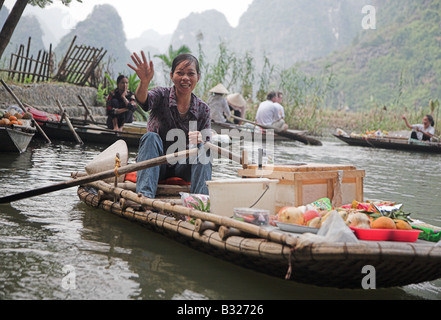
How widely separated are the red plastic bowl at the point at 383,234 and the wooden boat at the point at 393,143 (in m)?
10.7

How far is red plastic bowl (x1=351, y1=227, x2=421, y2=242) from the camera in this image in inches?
101

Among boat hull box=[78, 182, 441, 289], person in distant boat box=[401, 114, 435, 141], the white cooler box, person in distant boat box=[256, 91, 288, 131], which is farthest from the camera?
person in distant boat box=[401, 114, 435, 141]

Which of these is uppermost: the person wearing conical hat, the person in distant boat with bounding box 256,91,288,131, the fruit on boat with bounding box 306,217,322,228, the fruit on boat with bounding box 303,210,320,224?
the person wearing conical hat

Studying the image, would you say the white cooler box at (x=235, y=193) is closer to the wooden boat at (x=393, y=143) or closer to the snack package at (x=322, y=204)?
the snack package at (x=322, y=204)

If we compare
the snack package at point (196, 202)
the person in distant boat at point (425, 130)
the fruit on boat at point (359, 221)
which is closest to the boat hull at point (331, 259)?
the fruit on boat at point (359, 221)

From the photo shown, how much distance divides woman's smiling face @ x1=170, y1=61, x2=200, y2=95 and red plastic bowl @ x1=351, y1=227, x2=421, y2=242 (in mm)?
1904

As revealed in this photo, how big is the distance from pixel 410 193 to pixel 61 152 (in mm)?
5105

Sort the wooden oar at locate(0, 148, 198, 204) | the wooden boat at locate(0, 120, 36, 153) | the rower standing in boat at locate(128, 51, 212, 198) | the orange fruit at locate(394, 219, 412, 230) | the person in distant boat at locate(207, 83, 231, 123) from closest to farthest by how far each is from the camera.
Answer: the orange fruit at locate(394, 219, 412, 230) < the wooden oar at locate(0, 148, 198, 204) < the rower standing in boat at locate(128, 51, 212, 198) < the wooden boat at locate(0, 120, 36, 153) < the person in distant boat at locate(207, 83, 231, 123)

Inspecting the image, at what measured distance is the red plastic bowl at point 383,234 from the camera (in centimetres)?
257

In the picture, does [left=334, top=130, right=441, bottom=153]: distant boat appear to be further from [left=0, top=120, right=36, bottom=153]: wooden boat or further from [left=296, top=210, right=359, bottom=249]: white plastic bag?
[left=296, top=210, right=359, bottom=249]: white plastic bag

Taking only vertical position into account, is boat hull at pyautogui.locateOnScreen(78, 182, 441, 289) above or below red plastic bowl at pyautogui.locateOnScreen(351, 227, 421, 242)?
below

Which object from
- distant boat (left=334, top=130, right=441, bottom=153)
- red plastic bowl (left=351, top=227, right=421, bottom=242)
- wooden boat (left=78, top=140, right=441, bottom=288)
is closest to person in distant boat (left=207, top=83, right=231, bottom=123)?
distant boat (left=334, top=130, right=441, bottom=153)

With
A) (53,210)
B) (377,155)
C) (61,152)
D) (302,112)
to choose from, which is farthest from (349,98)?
(53,210)

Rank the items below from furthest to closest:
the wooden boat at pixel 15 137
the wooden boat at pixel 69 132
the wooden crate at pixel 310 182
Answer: the wooden boat at pixel 69 132, the wooden boat at pixel 15 137, the wooden crate at pixel 310 182
